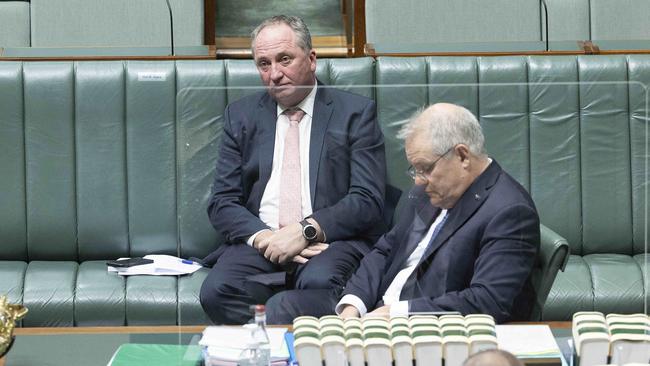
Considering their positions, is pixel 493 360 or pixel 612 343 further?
pixel 612 343

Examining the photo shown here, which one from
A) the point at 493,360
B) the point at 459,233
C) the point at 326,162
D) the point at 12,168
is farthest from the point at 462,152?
the point at 12,168

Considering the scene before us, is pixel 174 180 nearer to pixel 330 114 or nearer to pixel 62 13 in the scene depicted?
pixel 330 114

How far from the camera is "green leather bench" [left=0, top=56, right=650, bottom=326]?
249 cm

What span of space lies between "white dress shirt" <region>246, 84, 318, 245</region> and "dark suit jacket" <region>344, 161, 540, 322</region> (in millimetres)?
382

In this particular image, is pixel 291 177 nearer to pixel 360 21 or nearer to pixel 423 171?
pixel 423 171

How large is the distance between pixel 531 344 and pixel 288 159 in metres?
0.87

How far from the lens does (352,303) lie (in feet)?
8.14

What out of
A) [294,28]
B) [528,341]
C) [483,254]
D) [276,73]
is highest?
Answer: [294,28]

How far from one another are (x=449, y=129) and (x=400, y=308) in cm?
37

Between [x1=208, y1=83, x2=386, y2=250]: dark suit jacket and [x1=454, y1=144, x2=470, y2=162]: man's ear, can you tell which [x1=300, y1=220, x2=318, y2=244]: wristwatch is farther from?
[x1=454, y1=144, x2=470, y2=162]: man's ear

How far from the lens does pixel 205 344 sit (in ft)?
7.23

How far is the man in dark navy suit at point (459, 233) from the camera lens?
2.34 meters

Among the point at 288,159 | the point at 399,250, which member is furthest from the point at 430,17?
the point at 399,250

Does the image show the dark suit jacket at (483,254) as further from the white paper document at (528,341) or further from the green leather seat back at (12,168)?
the green leather seat back at (12,168)
